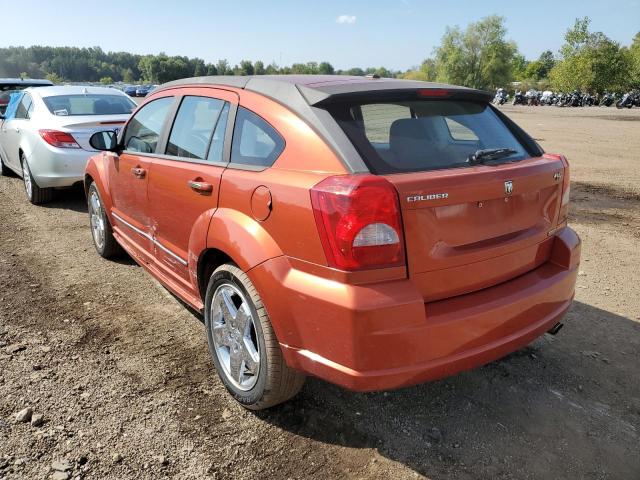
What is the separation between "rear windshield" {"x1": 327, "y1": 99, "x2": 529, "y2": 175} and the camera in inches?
89.7

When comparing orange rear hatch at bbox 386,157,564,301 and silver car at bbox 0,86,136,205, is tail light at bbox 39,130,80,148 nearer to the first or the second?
silver car at bbox 0,86,136,205

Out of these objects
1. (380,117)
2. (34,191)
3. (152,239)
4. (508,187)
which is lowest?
(34,191)

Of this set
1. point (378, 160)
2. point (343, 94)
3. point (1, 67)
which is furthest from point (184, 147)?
point (1, 67)

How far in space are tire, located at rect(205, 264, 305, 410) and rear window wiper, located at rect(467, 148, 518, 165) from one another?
4.03 ft

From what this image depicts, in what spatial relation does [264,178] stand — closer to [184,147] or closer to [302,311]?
[302,311]

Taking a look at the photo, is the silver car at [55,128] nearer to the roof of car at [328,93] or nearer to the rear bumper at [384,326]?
the roof of car at [328,93]

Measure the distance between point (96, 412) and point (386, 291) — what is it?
1776 mm

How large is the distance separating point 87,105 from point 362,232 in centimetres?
660

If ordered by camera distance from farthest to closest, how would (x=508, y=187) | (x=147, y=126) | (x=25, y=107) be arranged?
(x=25, y=107), (x=147, y=126), (x=508, y=187)

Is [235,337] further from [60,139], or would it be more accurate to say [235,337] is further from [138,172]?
[60,139]

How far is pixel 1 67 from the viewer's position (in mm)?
152125

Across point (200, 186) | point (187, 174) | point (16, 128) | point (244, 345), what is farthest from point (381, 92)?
point (16, 128)

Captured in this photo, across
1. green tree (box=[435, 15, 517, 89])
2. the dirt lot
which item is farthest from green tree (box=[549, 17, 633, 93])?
the dirt lot

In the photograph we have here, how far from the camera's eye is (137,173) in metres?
3.67
